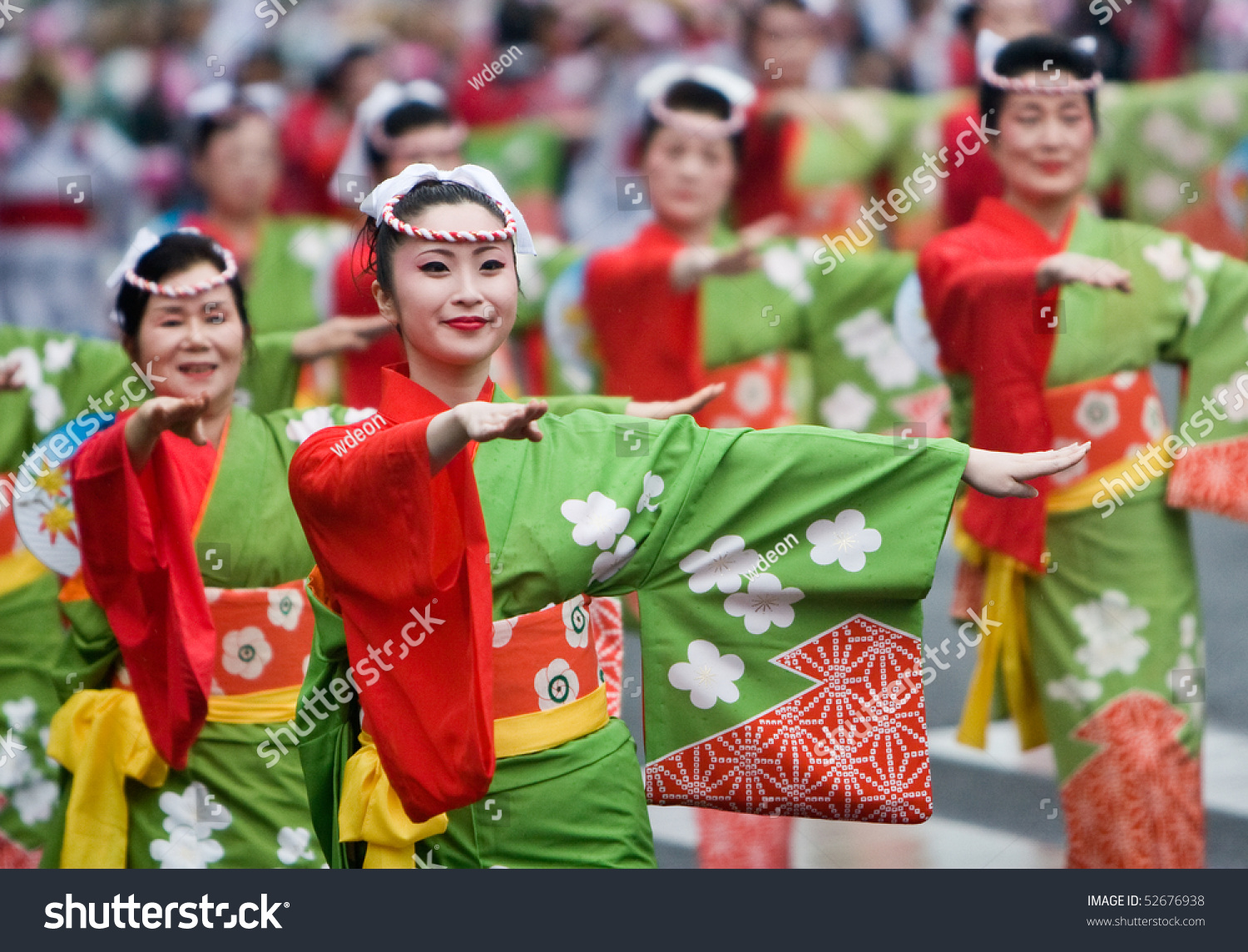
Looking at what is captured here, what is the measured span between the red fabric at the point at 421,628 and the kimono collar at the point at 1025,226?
2.01 metres

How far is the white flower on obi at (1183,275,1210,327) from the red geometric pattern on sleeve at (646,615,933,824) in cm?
161

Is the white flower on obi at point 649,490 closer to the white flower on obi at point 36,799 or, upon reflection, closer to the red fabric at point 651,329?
the white flower on obi at point 36,799

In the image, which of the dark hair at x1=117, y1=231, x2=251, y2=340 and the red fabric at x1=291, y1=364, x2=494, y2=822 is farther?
the dark hair at x1=117, y1=231, x2=251, y2=340

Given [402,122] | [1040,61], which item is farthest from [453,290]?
[402,122]

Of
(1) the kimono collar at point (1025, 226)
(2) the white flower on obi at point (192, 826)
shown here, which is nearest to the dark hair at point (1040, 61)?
(1) the kimono collar at point (1025, 226)

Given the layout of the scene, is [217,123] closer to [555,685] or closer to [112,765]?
[112,765]

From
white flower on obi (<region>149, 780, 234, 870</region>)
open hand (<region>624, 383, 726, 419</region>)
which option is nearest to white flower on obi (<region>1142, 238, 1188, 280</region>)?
open hand (<region>624, 383, 726, 419</region>)

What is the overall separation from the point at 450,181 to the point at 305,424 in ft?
3.06

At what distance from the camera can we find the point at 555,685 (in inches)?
107

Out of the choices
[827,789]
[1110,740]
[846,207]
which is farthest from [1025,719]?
[846,207]

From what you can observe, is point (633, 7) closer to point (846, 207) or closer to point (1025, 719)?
point (846, 207)

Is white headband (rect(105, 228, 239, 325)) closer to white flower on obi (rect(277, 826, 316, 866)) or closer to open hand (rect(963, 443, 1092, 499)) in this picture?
white flower on obi (rect(277, 826, 316, 866))

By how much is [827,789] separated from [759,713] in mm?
151

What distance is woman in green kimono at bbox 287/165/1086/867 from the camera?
8.38ft
